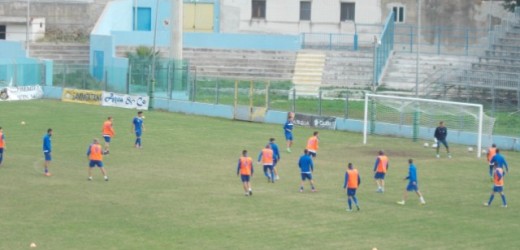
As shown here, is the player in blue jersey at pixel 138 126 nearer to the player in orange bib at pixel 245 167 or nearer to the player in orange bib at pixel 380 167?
the player in orange bib at pixel 245 167

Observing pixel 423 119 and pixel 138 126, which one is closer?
pixel 138 126

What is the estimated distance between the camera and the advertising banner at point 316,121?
57.0m

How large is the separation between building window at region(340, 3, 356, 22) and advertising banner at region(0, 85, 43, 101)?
867 inches

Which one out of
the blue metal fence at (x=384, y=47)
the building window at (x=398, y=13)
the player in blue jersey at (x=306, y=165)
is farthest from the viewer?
the building window at (x=398, y=13)

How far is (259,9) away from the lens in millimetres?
80438

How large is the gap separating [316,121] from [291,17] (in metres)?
23.4

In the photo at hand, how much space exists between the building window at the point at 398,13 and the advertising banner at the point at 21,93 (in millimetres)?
23685

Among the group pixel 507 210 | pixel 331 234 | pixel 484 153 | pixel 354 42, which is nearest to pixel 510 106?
pixel 484 153

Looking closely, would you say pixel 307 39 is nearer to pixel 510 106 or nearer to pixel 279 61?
pixel 279 61

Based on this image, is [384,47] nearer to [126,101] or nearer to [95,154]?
[126,101]

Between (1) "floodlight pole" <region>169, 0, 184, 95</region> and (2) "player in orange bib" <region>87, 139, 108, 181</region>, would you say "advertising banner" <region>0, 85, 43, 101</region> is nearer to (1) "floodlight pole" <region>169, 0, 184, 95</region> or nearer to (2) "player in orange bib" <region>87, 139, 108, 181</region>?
(1) "floodlight pole" <region>169, 0, 184, 95</region>

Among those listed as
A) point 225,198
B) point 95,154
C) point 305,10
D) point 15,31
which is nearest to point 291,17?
point 305,10

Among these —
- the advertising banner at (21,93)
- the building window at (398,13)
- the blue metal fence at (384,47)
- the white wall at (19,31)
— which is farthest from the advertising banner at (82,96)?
the building window at (398,13)

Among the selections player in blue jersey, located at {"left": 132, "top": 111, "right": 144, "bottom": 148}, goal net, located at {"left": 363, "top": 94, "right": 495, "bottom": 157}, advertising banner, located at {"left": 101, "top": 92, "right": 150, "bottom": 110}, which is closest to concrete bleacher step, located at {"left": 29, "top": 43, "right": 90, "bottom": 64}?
advertising banner, located at {"left": 101, "top": 92, "right": 150, "bottom": 110}
